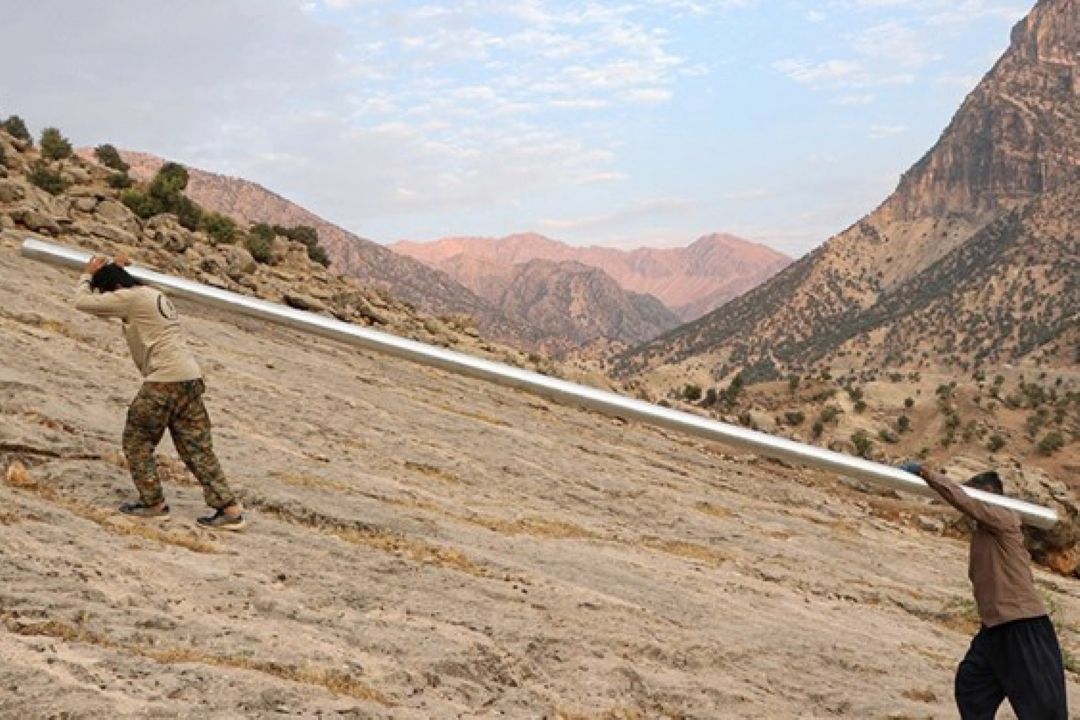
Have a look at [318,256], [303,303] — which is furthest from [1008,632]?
[318,256]

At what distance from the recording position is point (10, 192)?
2331 centimetres

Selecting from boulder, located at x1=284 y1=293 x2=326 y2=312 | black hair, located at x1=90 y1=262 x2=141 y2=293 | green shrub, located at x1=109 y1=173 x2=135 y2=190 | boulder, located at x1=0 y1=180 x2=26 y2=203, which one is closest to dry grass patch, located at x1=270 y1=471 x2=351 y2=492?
black hair, located at x1=90 y1=262 x2=141 y2=293

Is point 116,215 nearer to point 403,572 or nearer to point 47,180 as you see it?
point 47,180

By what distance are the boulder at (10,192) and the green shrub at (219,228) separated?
10.9 meters

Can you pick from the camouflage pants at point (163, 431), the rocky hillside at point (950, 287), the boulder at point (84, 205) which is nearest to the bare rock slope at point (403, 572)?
the camouflage pants at point (163, 431)

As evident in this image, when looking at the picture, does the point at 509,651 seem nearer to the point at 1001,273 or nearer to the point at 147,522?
the point at 147,522

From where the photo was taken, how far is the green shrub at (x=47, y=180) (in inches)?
1170

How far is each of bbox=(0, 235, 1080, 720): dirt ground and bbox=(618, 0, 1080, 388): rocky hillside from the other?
10048 cm

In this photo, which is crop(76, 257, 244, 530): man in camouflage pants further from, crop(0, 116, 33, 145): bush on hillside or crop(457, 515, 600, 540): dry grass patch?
crop(0, 116, 33, 145): bush on hillside

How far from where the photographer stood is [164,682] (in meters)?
4.70

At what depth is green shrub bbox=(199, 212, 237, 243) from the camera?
35.1 m

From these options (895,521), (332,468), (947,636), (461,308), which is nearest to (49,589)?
(332,468)

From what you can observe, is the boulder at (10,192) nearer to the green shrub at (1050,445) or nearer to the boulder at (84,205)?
the boulder at (84,205)

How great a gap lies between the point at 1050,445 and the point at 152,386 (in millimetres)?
57121
